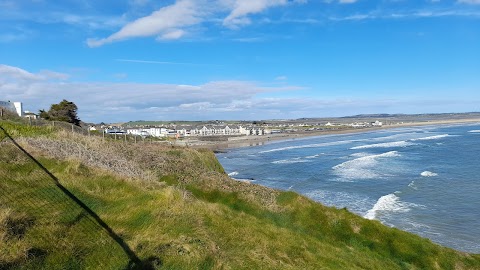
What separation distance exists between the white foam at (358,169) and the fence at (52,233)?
42994 mm

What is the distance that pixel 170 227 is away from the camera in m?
10.5

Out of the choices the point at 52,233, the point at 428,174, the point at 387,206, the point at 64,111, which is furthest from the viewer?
the point at 64,111

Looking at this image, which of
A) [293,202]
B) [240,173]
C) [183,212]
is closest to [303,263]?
[183,212]

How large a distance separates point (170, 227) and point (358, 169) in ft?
164

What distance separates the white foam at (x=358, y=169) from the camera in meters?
50.4

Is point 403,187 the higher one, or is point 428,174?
point 428,174

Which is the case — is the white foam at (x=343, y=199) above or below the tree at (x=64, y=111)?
below

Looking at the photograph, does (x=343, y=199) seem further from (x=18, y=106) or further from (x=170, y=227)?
(x=18, y=106)

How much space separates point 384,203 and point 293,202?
58.1 ft

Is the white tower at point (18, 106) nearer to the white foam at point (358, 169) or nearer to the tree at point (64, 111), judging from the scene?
the tree at point (64, 111)

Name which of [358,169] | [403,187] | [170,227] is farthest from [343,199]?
[170,227]

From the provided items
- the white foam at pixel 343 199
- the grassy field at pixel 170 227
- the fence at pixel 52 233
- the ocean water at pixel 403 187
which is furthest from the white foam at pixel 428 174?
the fence at pixel 52 233

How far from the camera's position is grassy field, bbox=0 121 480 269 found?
8.43m

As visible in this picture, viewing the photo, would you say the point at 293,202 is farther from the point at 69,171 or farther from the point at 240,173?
the point at 240,173
